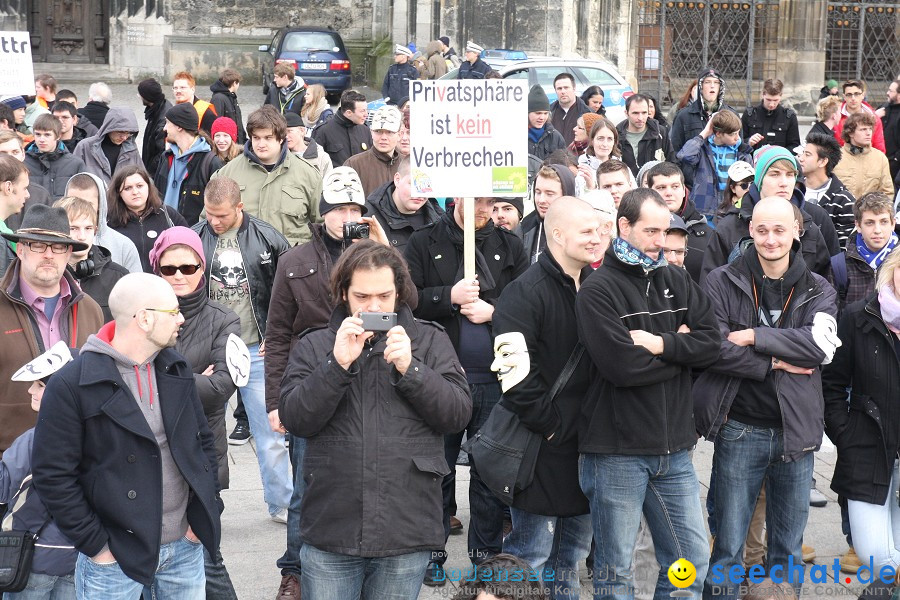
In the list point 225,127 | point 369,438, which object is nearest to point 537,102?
point 225,127

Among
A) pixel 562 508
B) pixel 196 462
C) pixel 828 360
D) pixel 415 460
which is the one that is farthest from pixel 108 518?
pixel 828 360

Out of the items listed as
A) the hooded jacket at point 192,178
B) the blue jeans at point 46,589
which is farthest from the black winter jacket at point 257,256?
the hooded jacket at point 192,178

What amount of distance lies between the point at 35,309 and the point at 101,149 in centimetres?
551

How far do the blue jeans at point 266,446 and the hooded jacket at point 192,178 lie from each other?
121 inches

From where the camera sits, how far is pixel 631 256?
16.4 feet

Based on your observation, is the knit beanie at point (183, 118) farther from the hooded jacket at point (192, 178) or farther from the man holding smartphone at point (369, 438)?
the man holding smartphone at point (369, 438)

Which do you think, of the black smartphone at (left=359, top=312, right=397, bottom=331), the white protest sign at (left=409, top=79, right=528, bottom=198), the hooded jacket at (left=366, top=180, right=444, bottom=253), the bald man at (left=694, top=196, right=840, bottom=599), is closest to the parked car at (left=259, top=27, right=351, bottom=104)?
the hooded jacket at (left=366, top=180, right=444, bottom=253)

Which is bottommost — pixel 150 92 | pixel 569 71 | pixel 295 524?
pixel 295 524

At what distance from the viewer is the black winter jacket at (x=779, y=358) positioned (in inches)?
213

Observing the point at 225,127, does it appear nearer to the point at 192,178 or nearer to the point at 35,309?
the point at 192,178

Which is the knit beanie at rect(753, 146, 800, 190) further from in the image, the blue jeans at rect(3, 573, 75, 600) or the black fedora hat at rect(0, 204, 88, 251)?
the blue jeans at rect(3, 573, 75, 600)

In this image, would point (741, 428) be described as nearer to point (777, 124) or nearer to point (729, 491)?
point (729, 491)

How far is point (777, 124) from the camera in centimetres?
1402

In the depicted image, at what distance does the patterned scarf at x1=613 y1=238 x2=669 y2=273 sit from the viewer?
197 inches
